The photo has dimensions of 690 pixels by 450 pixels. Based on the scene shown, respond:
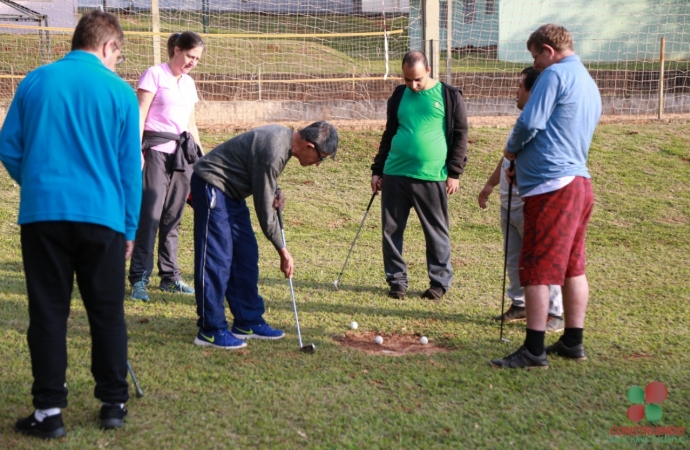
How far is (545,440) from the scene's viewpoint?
343 cm

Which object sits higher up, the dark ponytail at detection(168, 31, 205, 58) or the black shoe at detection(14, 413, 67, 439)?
the dark ponytail at detection(168, 31, 205, 58)

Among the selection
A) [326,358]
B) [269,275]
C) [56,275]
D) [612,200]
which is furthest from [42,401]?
[612,200]

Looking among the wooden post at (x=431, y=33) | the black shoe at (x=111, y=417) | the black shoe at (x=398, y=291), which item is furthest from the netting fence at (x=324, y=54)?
the black shoe at (x=111, y=417)

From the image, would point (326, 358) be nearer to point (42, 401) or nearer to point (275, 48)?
point (42, 401)

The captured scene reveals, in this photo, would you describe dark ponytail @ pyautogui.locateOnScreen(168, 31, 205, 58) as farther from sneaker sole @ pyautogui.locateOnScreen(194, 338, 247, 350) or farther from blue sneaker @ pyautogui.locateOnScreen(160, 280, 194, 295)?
sneaker sole @ pyautogui.locateOnScreen(194, 338, 247, 350)

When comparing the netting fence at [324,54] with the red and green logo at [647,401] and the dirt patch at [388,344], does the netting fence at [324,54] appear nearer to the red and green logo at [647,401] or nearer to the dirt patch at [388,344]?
the dirt patch at [388,344]

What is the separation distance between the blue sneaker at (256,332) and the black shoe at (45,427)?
5.28ft

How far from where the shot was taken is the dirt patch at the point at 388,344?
4684 mm

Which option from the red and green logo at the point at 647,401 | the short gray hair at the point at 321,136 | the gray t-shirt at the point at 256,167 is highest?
the short gray hair at the point at 321,136

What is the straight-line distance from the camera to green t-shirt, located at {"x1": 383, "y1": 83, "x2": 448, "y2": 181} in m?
5.72

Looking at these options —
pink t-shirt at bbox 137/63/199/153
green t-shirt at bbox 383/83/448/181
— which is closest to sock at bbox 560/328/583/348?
green t-shirt at bbox 383/83/448/181

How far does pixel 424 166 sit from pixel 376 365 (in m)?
1.90

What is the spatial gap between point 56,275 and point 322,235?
4.74 m

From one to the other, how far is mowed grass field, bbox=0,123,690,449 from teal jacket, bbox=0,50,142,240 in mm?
1052
